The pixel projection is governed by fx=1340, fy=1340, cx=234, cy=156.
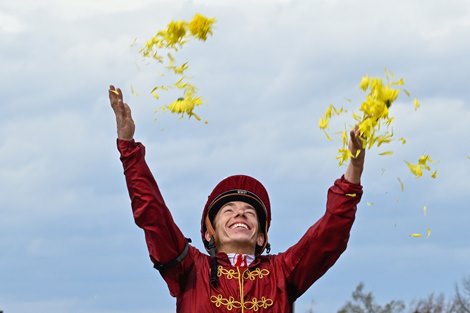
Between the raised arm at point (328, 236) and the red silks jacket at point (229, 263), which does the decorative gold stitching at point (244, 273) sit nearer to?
the red silks jacket at point (229, 263)

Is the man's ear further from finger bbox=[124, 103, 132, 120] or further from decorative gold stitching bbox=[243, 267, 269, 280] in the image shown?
finger bbox=[124, 103, 132, 120]

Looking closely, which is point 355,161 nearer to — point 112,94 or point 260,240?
point 260,240

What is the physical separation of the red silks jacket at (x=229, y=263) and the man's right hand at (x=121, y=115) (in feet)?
0.19

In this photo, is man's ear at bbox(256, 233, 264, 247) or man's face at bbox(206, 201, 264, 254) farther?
man's ear at bbox(256, 233, 264, 247)

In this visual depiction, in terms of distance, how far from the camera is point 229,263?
8.51 m

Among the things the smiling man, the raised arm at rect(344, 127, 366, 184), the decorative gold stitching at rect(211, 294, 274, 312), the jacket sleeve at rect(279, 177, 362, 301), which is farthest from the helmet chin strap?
the raised arm at rect(344, 127, 366, 184)

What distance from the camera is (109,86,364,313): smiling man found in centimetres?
827

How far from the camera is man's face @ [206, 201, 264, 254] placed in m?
8.51

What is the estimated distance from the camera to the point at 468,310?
26.1m

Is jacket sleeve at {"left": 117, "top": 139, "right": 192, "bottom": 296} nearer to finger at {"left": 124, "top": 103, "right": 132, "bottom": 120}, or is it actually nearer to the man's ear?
finger at {"left": 124, "top": 103, "right": 132, "bottom": 120}

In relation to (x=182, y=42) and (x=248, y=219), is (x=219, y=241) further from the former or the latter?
(x=182, y=42)

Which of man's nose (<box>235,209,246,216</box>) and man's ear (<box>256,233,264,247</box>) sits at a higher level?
man's nose (<box>235,209,246,216</box>)

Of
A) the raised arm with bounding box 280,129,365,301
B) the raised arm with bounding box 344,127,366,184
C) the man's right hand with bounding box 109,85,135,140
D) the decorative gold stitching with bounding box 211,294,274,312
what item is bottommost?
the decorative gold stitching with bounding box 211,294,274,312

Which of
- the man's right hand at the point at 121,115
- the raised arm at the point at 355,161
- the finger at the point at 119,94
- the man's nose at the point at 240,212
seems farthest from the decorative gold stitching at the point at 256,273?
the finger at the point at 119,94
